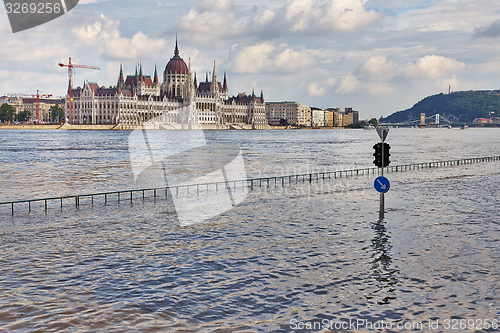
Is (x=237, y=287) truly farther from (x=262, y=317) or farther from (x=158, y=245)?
(x=158, y=245)

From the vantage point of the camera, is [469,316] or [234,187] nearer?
[469,316]

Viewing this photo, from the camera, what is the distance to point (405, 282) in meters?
11.5

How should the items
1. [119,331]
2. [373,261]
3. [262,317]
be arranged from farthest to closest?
1. [373,261]
2. [262,317]
3. [119,331]

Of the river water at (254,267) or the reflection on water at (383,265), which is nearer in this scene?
the river water at (254,267)

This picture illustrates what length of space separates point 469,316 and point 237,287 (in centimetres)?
501

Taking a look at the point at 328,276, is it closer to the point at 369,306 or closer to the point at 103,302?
the point at 369,306

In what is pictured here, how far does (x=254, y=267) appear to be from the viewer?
12.6 meters

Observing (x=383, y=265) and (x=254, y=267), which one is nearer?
(x=254, y=267)

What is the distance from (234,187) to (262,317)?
19.7m

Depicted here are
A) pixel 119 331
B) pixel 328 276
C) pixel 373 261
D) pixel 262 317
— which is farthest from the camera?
pixel 373 261

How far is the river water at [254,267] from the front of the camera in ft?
30.9

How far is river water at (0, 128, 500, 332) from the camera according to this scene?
942 cm

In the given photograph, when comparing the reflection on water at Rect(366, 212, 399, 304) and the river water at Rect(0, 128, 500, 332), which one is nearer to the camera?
the river water at Rect(0, 128, 500, 332)

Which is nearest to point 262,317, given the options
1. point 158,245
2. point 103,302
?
point 103,302
